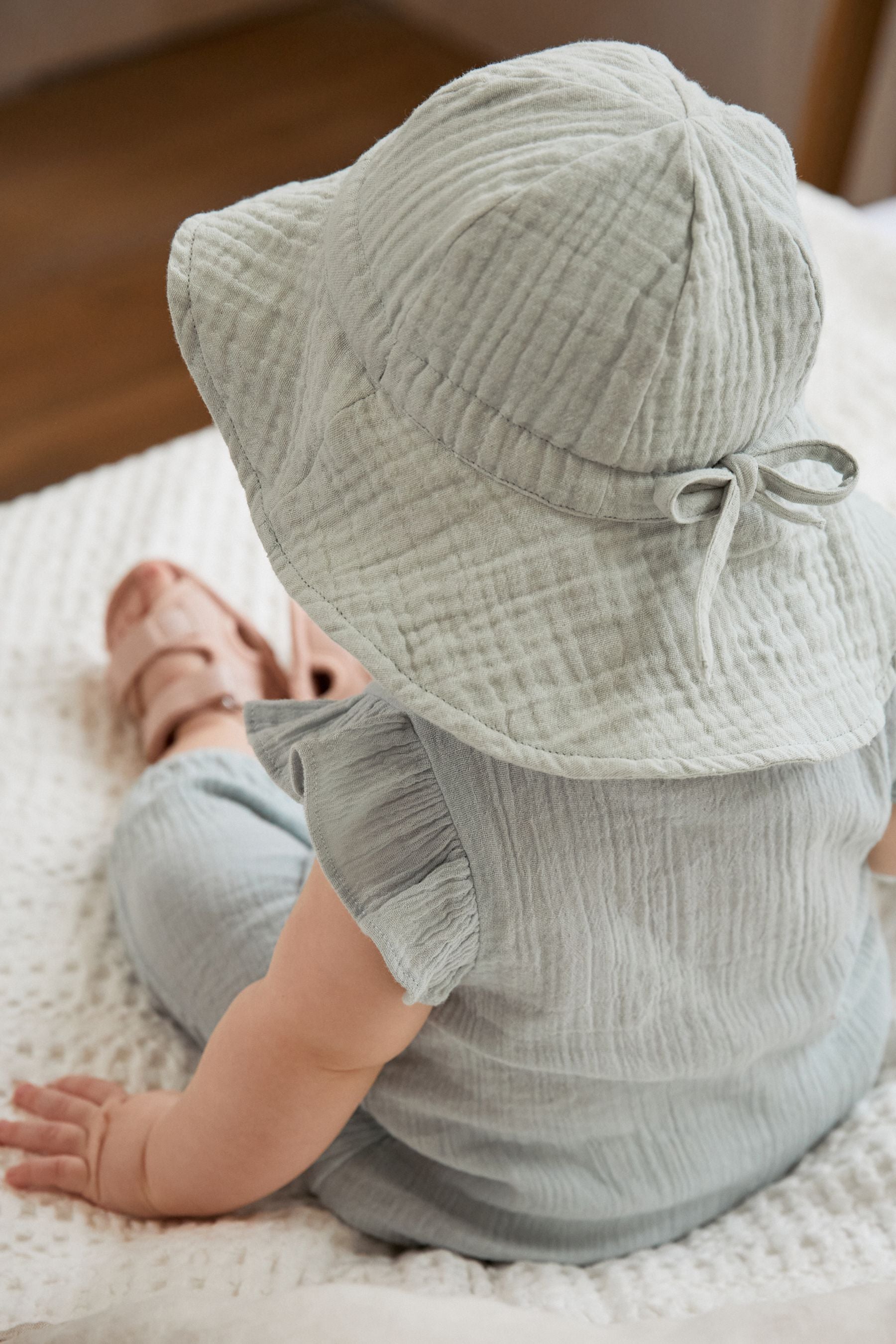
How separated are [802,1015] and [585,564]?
33cm

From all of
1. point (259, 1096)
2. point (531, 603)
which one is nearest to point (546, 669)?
point (531, 603)

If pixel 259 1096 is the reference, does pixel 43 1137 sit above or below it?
below

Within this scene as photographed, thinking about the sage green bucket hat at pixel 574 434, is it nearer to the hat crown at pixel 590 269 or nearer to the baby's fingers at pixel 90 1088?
the hat crown at pixel 590 269

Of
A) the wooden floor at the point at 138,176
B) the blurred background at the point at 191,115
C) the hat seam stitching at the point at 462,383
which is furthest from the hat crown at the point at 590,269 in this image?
the wooden floor at the point at 138,176

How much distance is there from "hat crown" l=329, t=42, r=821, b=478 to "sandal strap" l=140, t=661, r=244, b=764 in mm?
517

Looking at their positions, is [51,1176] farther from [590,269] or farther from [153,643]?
[590,269]

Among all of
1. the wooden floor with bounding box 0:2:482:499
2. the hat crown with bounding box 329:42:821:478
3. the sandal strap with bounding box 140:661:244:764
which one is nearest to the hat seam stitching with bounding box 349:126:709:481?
the hat crown with bounding box 329:42:821:478

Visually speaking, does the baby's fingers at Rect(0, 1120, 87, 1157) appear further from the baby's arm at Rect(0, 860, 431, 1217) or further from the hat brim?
the hat brim

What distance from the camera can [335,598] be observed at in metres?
0.48

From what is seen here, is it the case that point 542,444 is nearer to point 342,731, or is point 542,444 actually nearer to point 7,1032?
point 342,731

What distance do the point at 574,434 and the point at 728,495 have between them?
0.06 metres

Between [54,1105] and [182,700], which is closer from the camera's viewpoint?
[54,1105]

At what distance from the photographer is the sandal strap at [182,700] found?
0.96 meters

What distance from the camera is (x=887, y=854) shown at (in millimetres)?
687
